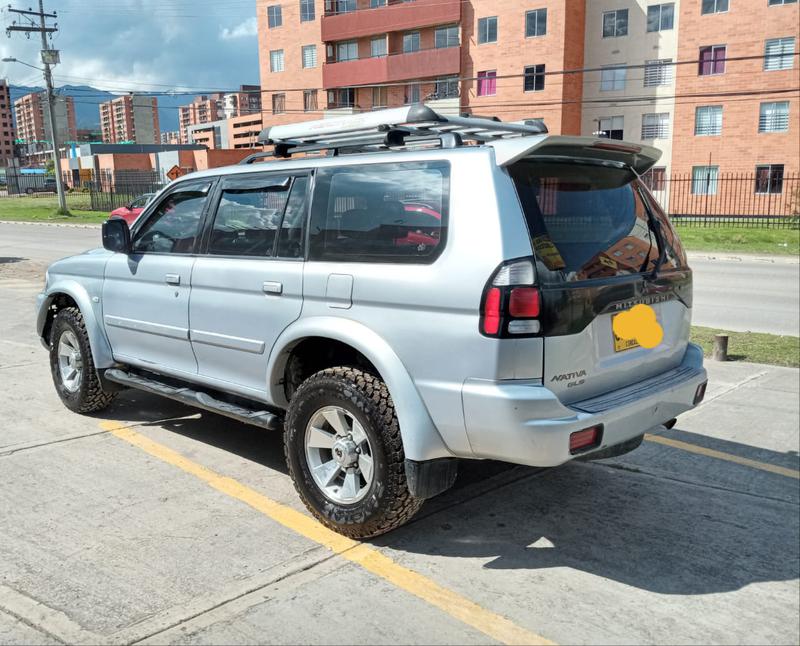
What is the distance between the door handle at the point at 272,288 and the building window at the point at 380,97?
162 feet

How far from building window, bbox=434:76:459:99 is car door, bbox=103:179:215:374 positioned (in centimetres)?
4420

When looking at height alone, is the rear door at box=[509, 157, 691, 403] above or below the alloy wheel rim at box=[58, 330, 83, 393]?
above

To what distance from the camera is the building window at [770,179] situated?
37062 millimetres

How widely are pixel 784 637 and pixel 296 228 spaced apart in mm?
2970

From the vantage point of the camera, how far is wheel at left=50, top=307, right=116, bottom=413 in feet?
18.7

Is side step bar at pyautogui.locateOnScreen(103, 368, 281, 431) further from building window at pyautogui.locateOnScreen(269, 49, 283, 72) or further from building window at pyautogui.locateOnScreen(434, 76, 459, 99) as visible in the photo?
building window at pyautogui.locateOnScreen(269, 49, 283, 72)

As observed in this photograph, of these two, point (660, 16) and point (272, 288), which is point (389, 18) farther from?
point (272, 288)

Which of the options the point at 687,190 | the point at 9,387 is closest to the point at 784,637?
the point at 9,387

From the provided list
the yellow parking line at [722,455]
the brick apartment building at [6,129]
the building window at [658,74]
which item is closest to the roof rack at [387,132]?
the yellow parking line at [722,455]

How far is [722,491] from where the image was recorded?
4.46 m

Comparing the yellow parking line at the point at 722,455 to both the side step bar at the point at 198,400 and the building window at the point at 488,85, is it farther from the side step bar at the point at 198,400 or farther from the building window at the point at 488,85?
the building window at the point at 488,85

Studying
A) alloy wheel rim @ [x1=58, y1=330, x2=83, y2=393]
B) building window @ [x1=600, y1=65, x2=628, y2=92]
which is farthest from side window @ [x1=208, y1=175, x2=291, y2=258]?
building window @ [x1=600, y1=65, x2=628, y2=92]

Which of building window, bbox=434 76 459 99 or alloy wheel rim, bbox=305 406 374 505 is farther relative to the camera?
building window, bbox=434 76 459 99

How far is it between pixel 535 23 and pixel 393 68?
1059cm
